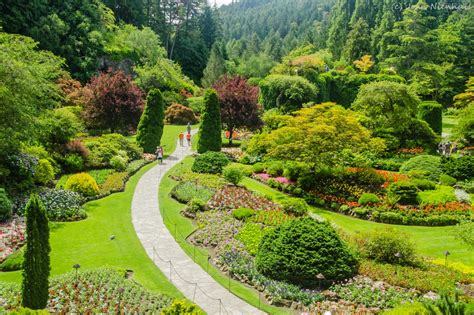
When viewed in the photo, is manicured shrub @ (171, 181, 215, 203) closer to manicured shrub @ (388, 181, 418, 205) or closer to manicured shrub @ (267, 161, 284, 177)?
manicured shrub @ (267, 161, 284, 177)

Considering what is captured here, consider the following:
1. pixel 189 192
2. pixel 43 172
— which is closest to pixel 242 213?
pixel 189 192

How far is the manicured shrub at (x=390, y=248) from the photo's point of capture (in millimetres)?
15758

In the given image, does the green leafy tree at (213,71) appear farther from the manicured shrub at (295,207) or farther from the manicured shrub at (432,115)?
the manicured shrub at (295,207)

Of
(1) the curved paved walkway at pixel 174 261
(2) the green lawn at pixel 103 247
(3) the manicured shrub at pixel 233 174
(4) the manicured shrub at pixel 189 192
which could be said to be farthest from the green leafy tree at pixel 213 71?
(2) the green lawn at pixel 103 247

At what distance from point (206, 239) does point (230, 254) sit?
81.5 inches

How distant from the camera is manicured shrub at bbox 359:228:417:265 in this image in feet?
51.7

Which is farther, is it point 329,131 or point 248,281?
point 329,131

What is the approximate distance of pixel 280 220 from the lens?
20.1 meters

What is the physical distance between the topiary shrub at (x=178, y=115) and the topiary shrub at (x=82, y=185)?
26695mm

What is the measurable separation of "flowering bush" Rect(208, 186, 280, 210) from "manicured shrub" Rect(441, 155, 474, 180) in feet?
42.8

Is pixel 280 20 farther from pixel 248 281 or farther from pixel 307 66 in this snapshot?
pixel 248 281

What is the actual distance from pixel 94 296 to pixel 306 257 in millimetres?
6759

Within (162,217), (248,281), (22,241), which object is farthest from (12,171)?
(248,281)

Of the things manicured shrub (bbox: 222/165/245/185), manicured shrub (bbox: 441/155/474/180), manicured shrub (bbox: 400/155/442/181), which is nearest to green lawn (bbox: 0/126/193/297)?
manicured shrub (bbox: 222/165/245/185)
